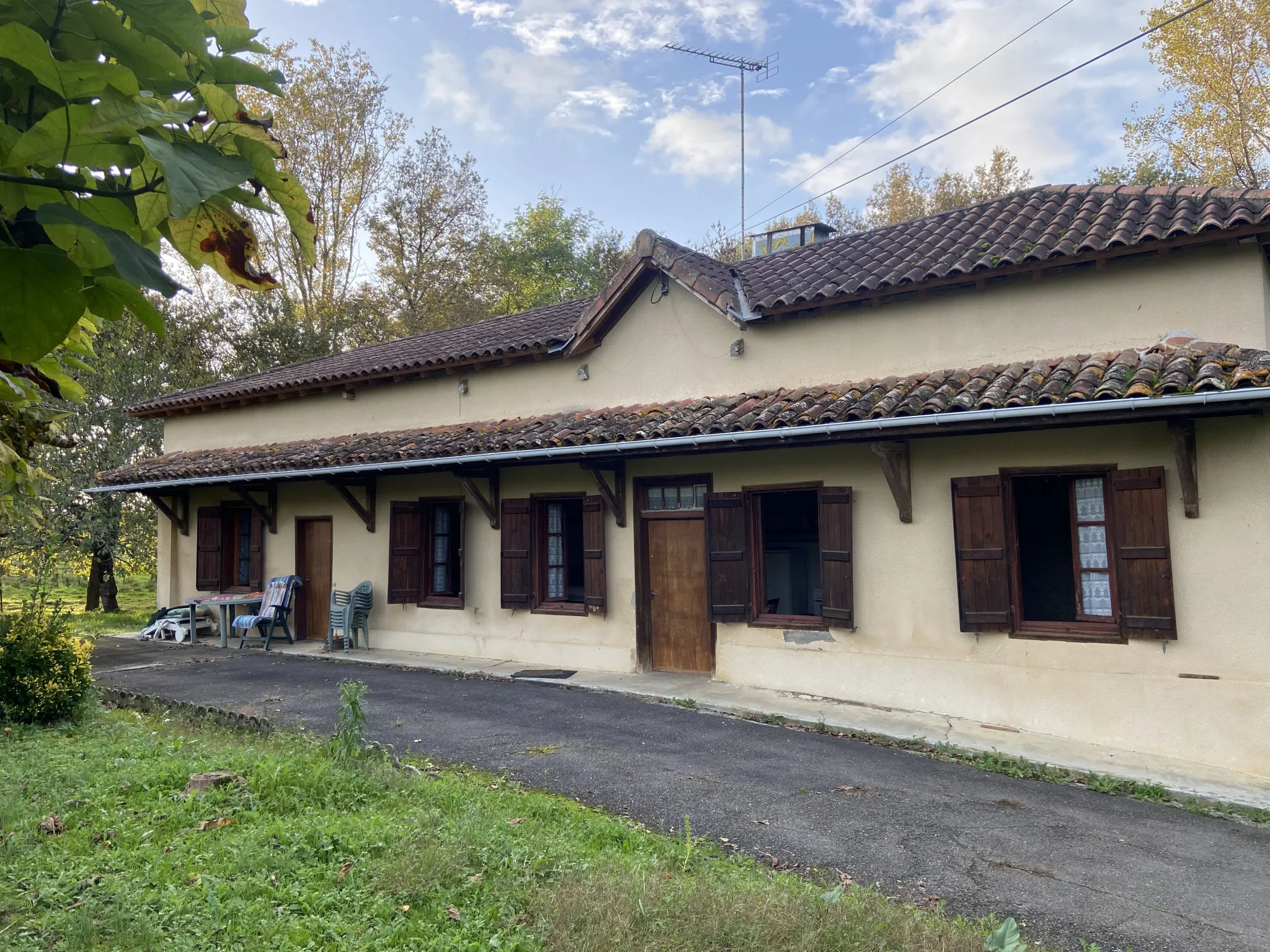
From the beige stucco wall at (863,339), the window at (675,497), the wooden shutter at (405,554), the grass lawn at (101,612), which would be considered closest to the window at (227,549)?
the grass lawn at (101,612)

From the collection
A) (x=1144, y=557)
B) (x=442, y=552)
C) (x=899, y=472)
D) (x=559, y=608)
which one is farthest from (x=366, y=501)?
(x=1144, y=557)

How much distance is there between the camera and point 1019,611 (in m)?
7.84

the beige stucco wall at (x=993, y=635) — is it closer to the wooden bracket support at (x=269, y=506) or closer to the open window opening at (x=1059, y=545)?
the open window opening at (x=1059, y=545)

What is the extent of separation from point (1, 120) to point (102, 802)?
5.00m

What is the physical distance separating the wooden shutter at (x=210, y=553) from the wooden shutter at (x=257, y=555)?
656mm

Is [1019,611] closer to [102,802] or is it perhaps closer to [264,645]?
[102,802]

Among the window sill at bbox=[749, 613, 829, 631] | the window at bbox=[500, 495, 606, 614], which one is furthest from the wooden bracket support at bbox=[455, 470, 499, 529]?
the window sill at bbox=[749, 613, 829, 631]

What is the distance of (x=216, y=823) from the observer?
15.1ft

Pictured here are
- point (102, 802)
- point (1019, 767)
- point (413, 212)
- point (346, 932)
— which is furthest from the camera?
point (413, 212)

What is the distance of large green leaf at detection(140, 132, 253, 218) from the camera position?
3.00ft

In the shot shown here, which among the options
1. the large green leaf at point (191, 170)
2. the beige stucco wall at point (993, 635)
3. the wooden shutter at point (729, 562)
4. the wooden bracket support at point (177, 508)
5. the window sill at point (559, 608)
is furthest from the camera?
the wooden bracket support at point (177, 508)

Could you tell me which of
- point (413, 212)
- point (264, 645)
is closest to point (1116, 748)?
point (264, 645)

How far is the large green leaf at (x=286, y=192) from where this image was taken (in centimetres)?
127

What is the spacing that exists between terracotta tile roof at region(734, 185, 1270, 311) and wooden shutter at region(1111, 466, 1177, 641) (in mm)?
2163
